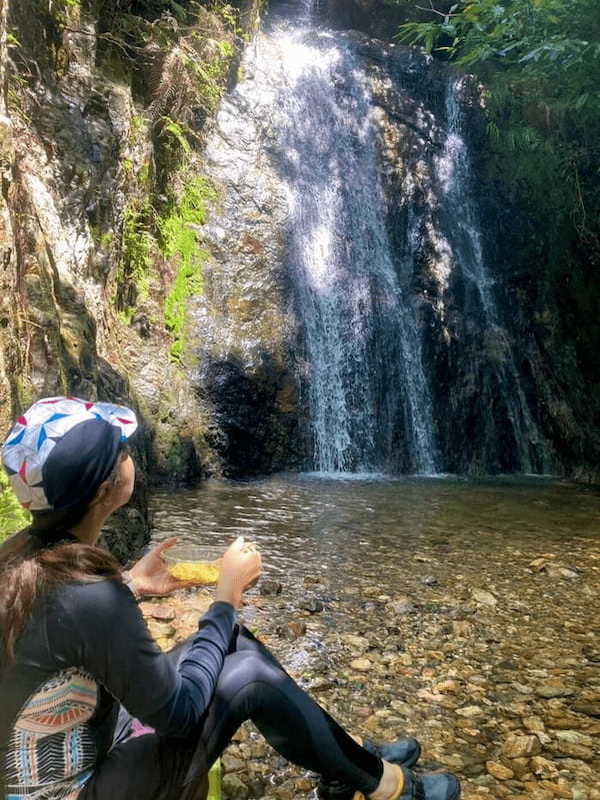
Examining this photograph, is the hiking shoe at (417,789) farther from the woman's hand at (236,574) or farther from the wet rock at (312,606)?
the wet rock at (312,606)

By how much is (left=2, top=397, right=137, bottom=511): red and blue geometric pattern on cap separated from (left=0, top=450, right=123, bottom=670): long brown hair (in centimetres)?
5

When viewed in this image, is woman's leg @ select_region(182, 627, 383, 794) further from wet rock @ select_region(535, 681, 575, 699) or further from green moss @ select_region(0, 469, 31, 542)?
green moss @ select_region(0, 469, 31, 542)

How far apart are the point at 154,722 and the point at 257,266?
9.33 metres

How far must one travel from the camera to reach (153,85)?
342 inches

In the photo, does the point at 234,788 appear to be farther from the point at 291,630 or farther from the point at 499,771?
the point at 291,630

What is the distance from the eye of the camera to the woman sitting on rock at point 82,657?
1251 mm

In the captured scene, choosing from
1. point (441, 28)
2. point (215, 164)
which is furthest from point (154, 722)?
point (215, 164)

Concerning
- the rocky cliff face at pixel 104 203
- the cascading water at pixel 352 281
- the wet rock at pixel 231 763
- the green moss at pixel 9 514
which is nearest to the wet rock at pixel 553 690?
the wet rock at pixel 231 763

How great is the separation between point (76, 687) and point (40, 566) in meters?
0.28

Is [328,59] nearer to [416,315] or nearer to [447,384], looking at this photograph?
[416,315]

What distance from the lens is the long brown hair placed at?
124 cm

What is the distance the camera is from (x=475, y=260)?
1180 cm

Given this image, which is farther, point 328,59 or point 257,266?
point 328,59

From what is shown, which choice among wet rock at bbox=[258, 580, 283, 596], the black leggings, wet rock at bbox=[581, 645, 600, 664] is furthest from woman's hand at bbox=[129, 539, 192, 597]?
wet rock at bbox=[581, 645, 600, 664]
